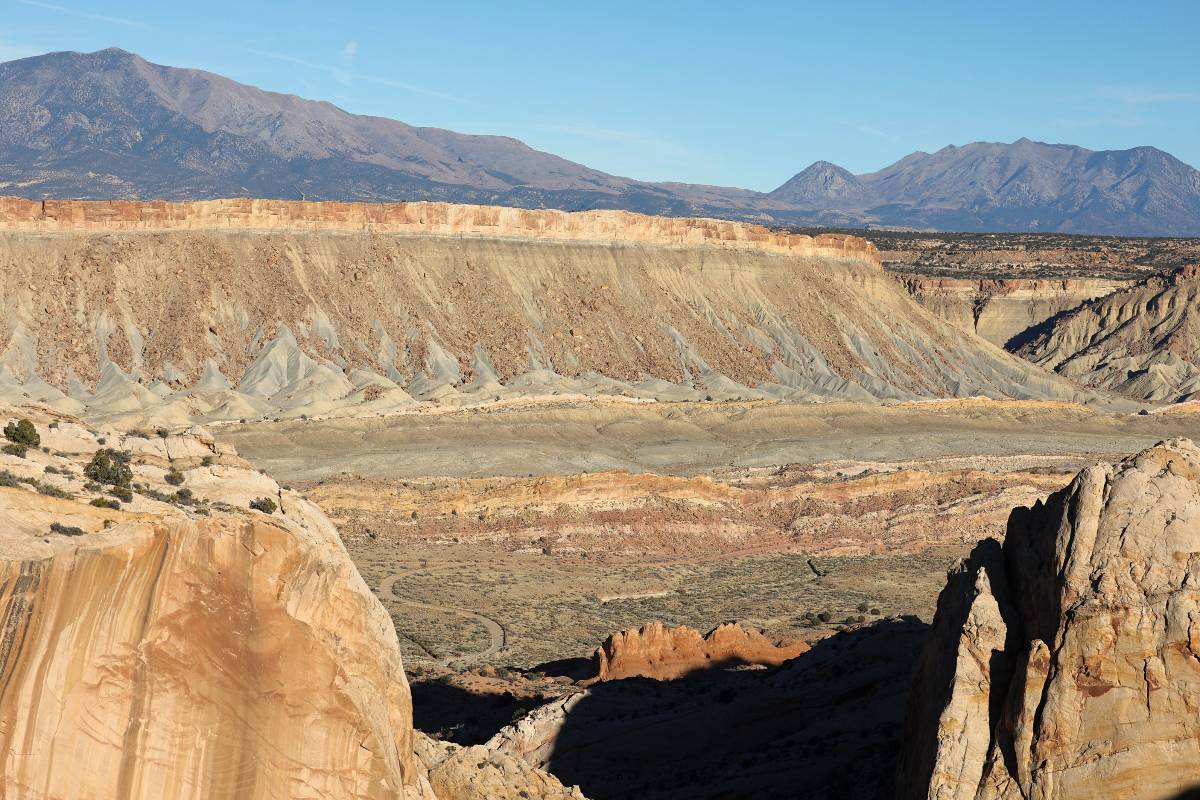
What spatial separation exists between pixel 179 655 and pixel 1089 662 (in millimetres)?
9398

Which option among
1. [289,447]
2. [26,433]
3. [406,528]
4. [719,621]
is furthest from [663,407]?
[26,433]

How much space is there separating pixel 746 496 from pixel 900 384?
47942 millimetres

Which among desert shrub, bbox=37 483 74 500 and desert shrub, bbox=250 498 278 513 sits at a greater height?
desert shrub, bbox=37 483 74 500

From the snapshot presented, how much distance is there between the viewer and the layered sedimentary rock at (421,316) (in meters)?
83.9

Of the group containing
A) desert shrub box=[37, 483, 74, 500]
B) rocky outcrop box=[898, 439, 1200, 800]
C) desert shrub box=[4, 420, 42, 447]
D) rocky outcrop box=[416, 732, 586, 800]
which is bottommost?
rocky outcrop box=[416, 732, 586, 800]

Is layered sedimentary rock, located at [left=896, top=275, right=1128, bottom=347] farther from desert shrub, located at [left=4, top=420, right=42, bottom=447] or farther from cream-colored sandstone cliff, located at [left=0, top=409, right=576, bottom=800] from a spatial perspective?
cream-colored sandstone cliff, located at [left=0, top=409, right=576, bottom=800]

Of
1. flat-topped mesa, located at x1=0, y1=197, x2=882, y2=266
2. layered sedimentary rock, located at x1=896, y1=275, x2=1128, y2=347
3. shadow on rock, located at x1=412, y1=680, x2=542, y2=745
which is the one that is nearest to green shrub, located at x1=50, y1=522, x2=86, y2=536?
shadow on rock, located at x1=412, y1=680, x2=542, y2=745

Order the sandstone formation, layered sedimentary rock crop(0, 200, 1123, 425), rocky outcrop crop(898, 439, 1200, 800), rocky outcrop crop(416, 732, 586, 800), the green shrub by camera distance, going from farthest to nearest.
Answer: the sandstone formation < layered sedimentary rock crop(0, 200, 1123, 425) < rocky outcrop crop(416, 732, 586, 800) < rocky outcrop crop(898, 439, 1200, 800) < the green shrub

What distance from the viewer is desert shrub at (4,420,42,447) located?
15109mm

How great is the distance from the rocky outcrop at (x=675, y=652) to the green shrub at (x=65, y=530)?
1907 cm

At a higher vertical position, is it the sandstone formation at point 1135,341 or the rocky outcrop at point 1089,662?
the rocky outcrop at point 1089,662

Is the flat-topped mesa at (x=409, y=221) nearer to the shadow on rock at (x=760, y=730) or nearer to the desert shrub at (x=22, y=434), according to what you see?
the shadow on rock at (x=760, y=730)

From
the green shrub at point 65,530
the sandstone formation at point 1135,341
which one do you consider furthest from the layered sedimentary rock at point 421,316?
the green shrub at point 65,530

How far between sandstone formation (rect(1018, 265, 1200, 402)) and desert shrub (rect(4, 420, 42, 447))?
11329cm
